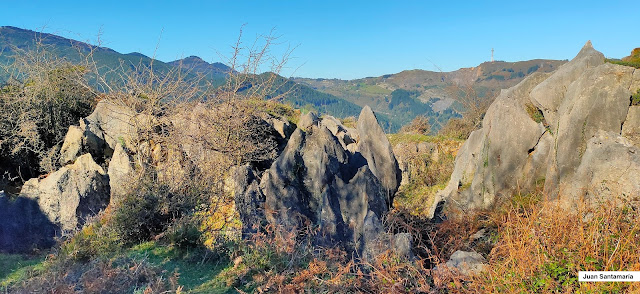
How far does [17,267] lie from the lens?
22.9 ft

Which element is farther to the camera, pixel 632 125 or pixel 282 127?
pixel 282 127

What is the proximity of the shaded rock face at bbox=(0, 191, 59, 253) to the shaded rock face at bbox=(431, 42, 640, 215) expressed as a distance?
947 cm

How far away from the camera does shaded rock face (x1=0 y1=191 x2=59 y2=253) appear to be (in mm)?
7691

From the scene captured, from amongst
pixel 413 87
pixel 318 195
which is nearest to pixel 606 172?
pixel 318 195

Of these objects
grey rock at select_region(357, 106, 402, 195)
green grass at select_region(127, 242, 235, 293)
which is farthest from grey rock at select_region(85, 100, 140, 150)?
grey rock at select_region(357, 106, 402, 195)

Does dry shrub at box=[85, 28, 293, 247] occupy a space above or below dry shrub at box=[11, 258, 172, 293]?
above

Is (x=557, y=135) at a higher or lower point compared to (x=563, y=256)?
higher

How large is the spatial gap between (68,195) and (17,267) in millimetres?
1663

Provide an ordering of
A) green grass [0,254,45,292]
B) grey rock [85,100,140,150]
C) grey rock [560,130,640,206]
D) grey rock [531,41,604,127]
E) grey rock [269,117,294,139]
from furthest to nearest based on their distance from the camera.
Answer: grey rock [269,117,294,139] → grey rock [85,100,140,150] → grey rock [531,41,604,127] → green grass [0,254,45,292] → grey rock [560,130,640,206]

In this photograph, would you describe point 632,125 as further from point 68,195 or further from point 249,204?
point 68,195

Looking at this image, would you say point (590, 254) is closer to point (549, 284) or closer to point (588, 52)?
point (549, 284)

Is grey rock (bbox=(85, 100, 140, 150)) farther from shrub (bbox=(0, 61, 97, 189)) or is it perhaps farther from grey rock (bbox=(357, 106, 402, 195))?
grey rock (bbox=(357, 106, 402, 195))

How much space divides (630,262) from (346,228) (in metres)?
4.04

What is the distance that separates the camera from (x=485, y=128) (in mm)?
10695
